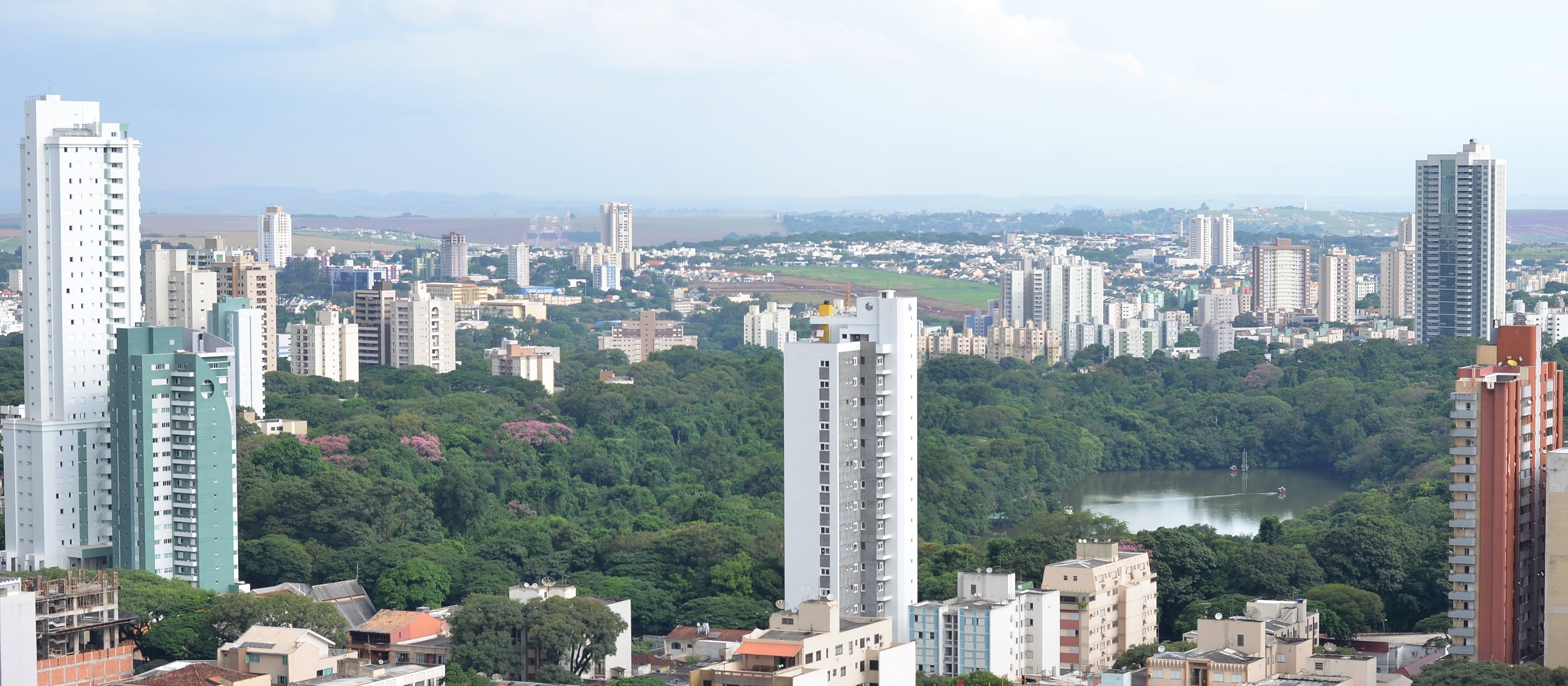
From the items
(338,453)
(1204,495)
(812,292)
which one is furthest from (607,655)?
(812,292)

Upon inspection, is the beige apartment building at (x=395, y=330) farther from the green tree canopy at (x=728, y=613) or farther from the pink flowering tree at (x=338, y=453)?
the green tree canopy at (x=728, y=613)

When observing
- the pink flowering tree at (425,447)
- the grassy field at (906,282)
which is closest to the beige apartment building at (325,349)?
the pink flowering tree at (425,447)

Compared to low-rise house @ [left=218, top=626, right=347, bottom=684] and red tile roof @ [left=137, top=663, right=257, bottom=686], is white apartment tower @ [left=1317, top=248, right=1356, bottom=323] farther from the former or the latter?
red tile roof @ [left=137, top=663, right=257, bottom=686]

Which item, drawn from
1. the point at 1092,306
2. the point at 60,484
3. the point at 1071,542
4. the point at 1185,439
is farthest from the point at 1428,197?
the point at 60,484

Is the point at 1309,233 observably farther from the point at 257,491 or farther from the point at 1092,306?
the point at 257,491

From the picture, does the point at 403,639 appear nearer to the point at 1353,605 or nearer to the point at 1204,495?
the point at 1353,605
